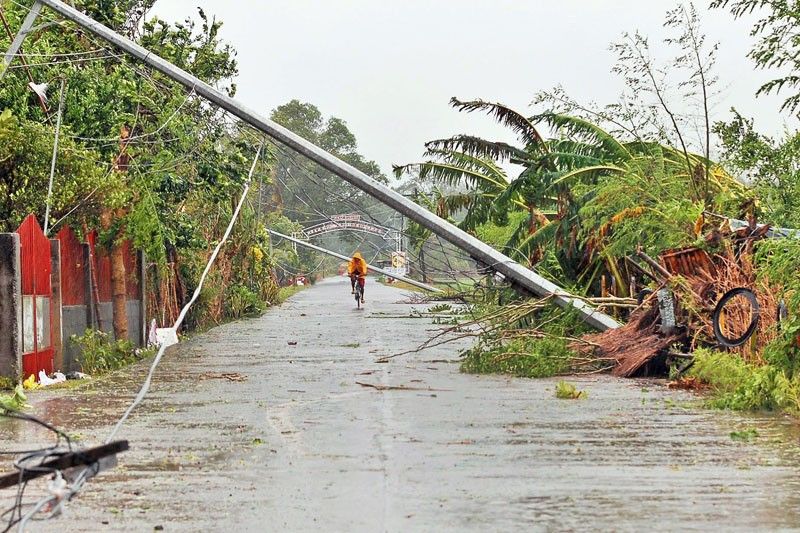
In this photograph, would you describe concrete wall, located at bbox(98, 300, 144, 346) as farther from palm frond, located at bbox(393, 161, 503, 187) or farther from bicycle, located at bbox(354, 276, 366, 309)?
bicycle, located at bbox(354, 276, 366, 309)

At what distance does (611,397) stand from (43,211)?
894 cm

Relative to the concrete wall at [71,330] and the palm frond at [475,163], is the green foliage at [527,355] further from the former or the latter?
the palm frond at [475,163]

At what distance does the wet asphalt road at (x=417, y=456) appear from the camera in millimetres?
7496

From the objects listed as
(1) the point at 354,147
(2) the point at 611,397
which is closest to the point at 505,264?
(2) the point at 611,397

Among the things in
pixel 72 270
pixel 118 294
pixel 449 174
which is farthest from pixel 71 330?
pixel 449 174

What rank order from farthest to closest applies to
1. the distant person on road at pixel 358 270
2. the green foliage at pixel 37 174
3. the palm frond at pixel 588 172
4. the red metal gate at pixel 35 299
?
the distant person on road at pixel 358 270, the palm frond at pixel 588 172, the green foliage at pixel 37 174, the red metal gate at pixel 35 299

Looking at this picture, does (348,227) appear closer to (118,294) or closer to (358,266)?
(358,266)

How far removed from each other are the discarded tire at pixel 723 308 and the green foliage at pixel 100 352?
8.64 m

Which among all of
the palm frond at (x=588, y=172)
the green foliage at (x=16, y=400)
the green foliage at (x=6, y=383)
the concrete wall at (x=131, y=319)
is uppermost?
the palm frond at (x=588, y=172)

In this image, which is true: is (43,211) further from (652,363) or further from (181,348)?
(652,363)

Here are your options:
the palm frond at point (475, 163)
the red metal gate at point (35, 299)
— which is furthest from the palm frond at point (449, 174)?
the red metal gate at point (35, 299)

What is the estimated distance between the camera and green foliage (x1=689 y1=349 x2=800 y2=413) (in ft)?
42.9

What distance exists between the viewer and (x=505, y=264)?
20688mm

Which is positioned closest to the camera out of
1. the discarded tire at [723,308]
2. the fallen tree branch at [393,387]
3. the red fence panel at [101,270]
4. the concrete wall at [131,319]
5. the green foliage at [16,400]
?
the green foliage at [16,400]
